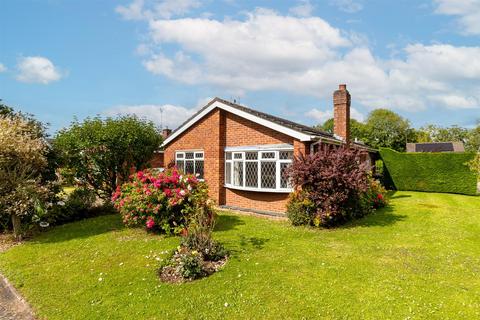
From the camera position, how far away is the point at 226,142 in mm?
13938

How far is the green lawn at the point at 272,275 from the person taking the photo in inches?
186

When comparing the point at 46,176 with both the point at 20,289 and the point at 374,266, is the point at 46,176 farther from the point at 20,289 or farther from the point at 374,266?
the point at 374,266

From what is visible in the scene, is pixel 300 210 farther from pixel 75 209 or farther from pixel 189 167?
pixel 75 209

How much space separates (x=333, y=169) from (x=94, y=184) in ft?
32.2

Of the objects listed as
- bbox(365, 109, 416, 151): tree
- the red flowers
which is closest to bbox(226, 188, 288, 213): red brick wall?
the red flowers

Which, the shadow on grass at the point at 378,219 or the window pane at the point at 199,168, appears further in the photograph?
the window pane at the point at 199,168

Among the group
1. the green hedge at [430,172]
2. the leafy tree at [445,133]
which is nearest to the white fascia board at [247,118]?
the green hedge at [430,172]

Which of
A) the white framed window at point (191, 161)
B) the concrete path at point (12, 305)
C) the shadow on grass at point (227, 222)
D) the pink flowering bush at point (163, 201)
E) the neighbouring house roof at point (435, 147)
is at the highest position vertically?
the neighbouring house roof at point (435, 147)

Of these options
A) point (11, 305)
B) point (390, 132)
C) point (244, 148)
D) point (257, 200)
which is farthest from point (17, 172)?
point (390, 132)

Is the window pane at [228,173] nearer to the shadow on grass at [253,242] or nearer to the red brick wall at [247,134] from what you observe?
the red brick wall at [247,134]

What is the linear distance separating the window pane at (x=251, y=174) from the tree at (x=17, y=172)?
7.39 metres

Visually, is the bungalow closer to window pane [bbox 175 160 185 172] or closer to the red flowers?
window pane [bbox 175 160 185 172]

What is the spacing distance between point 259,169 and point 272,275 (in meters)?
6.92

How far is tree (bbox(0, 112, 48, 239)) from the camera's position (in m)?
8.94
